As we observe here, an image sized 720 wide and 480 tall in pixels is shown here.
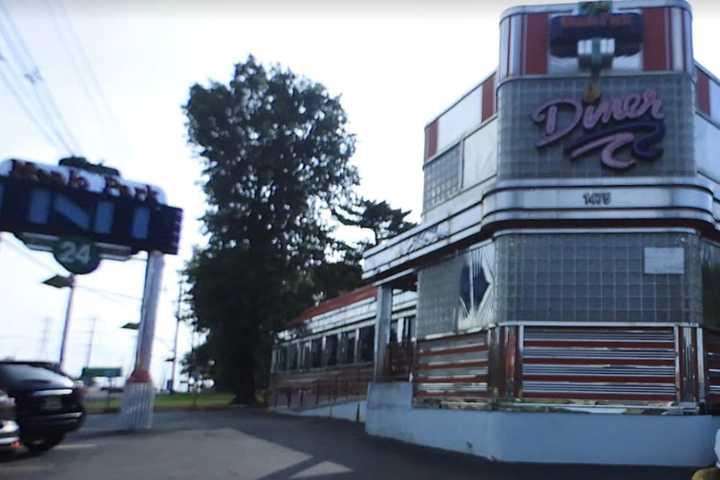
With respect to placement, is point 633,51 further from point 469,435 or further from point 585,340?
point 469,435

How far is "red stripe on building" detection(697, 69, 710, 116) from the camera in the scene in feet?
43.9

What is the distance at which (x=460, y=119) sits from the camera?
15.6m

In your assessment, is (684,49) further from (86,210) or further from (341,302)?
(341,302)

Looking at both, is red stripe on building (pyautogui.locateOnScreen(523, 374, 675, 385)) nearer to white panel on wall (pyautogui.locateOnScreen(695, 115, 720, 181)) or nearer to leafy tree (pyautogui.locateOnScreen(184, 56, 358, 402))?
white panel on wall (pyautogui.locateOnScreen(695, 115, 720, 181))

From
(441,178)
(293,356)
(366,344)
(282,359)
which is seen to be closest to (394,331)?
(366,344)

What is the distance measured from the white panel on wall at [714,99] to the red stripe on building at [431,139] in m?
5.33

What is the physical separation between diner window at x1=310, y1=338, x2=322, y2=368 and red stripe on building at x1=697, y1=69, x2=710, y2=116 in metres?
18.2

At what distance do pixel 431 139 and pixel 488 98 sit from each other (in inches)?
89.0

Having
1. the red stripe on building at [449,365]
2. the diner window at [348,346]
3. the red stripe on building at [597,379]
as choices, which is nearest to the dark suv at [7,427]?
the red stripe on building at [449,365]

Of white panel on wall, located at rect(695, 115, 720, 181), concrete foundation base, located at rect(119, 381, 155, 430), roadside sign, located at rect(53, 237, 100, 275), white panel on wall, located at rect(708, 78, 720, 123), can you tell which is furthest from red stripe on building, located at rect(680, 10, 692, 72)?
concrete foundation base, located at rect(119, 381, 155, 430)

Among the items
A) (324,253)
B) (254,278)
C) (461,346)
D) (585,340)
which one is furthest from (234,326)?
(585,340)

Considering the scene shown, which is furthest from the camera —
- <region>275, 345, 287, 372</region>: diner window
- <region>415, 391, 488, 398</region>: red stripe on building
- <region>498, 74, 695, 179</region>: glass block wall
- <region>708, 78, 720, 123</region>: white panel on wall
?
<region>275, 345, 287, 372</region>: diner window

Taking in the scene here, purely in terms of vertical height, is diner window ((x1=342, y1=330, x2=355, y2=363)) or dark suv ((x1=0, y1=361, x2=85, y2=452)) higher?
diner window ((x1=342, y1=330, x2=355, y2=363))

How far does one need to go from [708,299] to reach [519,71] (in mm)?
4829
